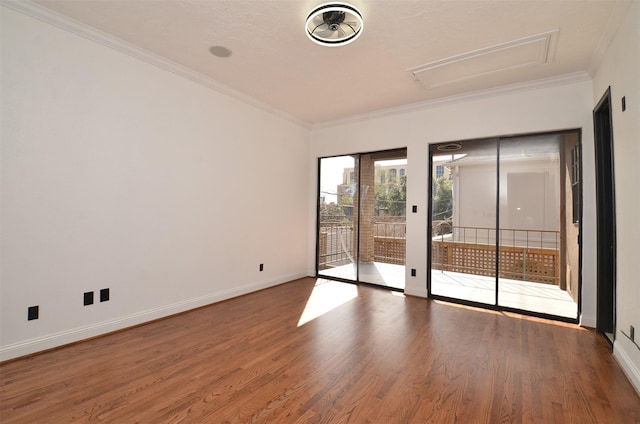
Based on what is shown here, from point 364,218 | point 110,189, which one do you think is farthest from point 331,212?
point 110,189

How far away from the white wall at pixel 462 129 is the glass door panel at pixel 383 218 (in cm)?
17

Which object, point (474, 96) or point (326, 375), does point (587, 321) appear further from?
point (326, 375)

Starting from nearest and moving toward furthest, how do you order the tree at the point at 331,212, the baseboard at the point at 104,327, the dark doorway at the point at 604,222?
1. the baseboard at the point at 104,327
2. the dark doorway at the point at 604,222
3. the tree at the point at 331,212

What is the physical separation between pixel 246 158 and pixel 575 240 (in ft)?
13.9

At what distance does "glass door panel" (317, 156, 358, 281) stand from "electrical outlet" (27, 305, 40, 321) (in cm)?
388

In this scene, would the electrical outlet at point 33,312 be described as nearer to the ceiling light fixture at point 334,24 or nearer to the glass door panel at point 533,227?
the ceiling light fixture at point 334,24

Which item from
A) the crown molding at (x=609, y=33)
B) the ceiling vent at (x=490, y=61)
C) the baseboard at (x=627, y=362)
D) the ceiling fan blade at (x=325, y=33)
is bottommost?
the baseboard at (x=627, y=362)

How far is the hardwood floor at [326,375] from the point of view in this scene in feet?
5.94

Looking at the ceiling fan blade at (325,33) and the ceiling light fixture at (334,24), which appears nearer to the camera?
the ceiling light fixture at (334,24)

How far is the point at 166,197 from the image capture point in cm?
339

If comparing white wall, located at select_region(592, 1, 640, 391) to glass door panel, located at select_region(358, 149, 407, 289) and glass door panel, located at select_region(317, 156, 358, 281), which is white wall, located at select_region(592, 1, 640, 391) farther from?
glass door panel, located at select_region(317, 156, 358, 281)

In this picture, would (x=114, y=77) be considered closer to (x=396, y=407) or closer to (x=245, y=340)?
(x=245, y=340)

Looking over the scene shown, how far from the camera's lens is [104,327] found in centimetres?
288

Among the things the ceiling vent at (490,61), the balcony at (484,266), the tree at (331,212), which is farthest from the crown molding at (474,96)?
the balcony at (484,266)
